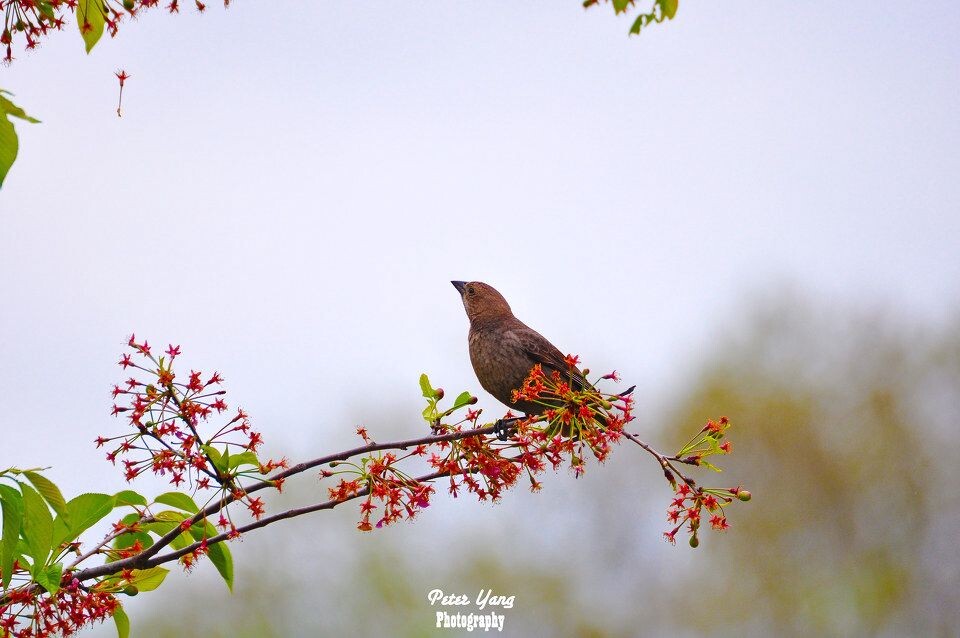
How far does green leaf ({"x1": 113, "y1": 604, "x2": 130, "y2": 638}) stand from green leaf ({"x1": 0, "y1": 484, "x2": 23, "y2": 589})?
328mm

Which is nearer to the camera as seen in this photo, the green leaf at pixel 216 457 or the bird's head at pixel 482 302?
the green leaf at pixel 216 457

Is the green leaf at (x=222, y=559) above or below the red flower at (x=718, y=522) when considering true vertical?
below

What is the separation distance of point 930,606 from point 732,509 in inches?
176

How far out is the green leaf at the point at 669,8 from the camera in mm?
2660

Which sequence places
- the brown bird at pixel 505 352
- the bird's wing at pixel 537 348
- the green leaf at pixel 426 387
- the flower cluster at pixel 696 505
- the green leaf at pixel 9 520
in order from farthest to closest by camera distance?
the brown bird at pixel 505 352, the bird's wing at pixel 537 348, the green leaf at pixel 426 387, the flower cluster at pixel 696 505, the green leaf at pixel 9 520

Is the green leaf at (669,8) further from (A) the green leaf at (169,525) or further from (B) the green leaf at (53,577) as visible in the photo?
(B) the green leaf at (53,577)

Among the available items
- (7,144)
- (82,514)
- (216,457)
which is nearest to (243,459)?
(216,457)

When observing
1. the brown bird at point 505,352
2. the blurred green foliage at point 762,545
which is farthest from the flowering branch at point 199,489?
the blurred green foliage at point 762,545

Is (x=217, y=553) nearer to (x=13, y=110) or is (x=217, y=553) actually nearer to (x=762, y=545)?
(x=13, y=110)

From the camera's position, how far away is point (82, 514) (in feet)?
8.37

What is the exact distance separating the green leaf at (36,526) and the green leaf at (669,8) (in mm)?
1876

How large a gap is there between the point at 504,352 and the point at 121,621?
3.51 metres

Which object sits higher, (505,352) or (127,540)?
(505,352)

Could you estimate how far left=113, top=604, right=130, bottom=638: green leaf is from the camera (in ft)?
8.67
